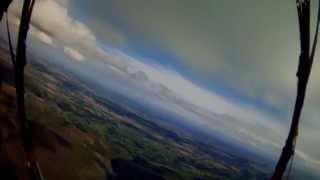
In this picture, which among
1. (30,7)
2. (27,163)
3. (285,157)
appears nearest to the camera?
(285,157)

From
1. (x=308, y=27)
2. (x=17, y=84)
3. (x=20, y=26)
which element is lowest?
(x=17, y=84)

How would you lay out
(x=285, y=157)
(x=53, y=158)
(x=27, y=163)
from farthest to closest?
(x=53, y=158) → (x=27, y=163) → (x=285, y=157)

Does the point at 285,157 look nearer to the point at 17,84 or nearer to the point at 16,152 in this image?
the point at 17,84

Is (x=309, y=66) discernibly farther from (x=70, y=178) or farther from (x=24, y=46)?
(x=70, y=178)

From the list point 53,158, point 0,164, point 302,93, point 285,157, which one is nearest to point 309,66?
point 302,93

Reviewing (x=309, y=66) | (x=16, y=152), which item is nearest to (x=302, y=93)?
(x=309, y=66)

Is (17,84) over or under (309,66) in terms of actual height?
under

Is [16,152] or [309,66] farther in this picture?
[16,152]

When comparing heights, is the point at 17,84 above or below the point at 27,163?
above

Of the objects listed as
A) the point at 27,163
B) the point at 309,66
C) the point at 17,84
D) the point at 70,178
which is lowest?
the point at 70,178
